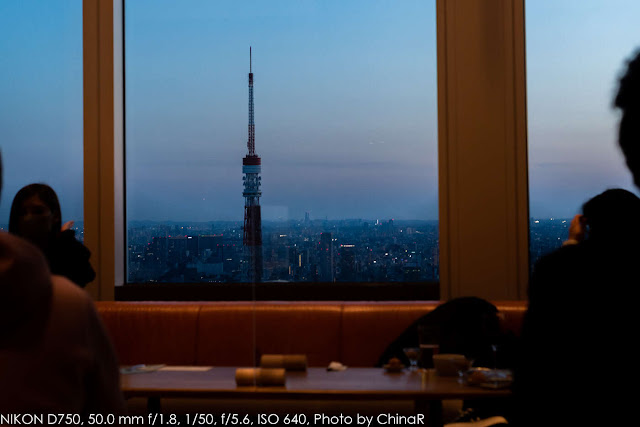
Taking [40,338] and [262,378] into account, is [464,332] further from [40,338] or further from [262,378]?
[40,338]

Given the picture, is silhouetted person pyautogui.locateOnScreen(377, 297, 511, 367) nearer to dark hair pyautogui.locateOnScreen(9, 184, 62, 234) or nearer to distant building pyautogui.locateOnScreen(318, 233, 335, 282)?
distant building pyautogui.locateOnScreen(318, 233, 335, 282)

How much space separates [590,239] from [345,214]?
3.77m

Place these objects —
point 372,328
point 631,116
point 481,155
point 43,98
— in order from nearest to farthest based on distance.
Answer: point 631,116 < point 372,328 < point 481,155 < point 43,98

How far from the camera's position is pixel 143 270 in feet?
15.9

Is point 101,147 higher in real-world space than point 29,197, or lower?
higher

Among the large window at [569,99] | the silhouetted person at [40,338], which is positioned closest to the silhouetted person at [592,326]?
the silhouetted person at [40,338]

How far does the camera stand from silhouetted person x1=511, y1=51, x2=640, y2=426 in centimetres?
85

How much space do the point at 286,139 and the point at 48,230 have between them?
5.32 ft

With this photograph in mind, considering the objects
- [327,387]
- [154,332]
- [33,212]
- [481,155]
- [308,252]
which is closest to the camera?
[327,387]

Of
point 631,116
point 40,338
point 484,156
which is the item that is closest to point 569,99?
point 484,156

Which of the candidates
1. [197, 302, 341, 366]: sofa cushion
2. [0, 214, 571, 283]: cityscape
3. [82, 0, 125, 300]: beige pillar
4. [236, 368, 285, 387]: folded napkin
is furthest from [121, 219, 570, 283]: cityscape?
[236, 368, 285, 387]: folded napkin

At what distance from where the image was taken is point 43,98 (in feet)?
16.3

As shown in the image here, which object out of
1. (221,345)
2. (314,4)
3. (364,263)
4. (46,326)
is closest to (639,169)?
(46,326)

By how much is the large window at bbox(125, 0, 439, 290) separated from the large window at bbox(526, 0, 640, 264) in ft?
2.11
